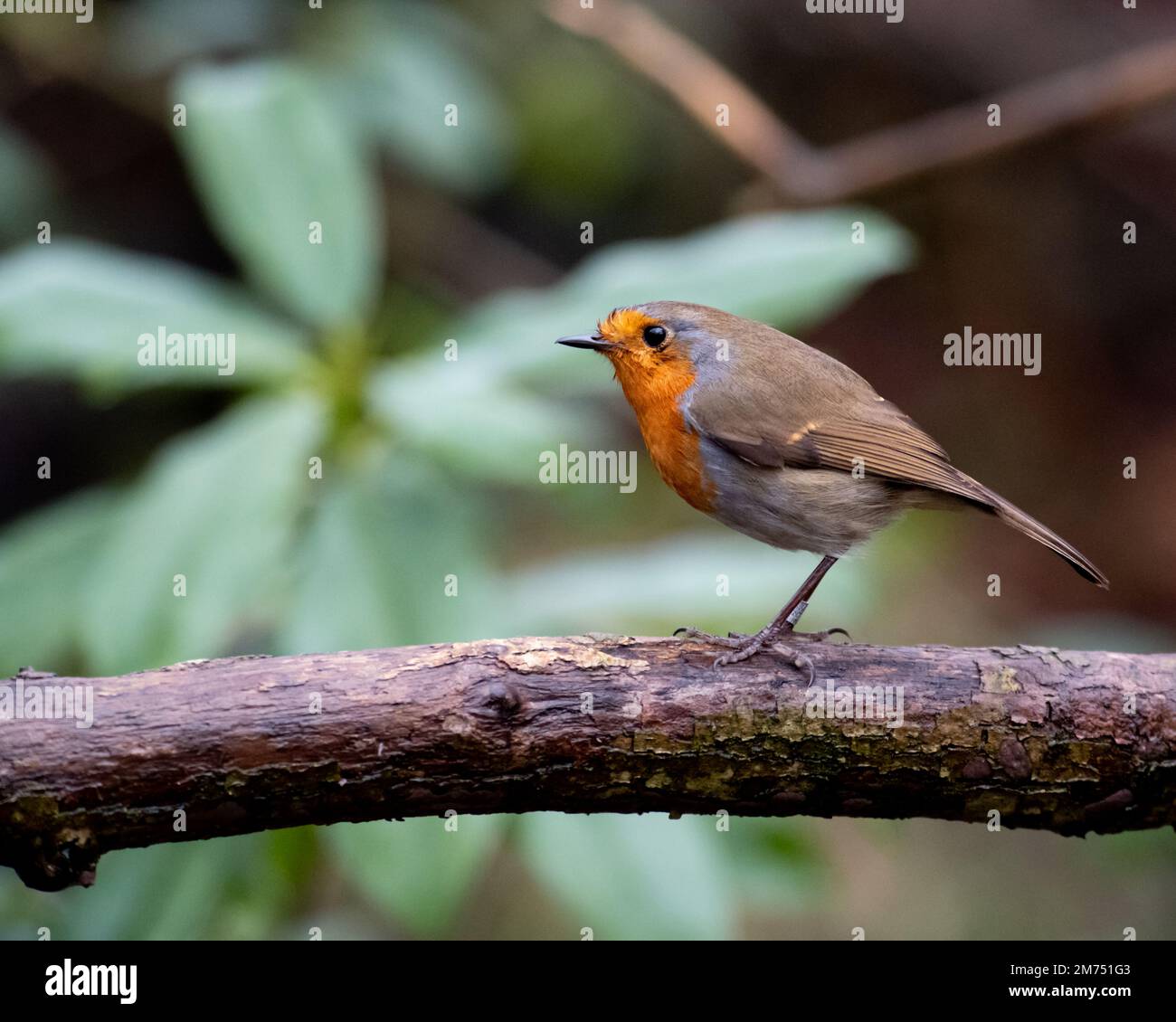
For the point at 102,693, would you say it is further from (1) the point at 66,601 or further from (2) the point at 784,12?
(2) the point at 784,12

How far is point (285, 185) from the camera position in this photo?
356 centimetres

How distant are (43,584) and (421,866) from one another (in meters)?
1.46

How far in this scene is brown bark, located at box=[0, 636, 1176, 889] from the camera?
2.11 m

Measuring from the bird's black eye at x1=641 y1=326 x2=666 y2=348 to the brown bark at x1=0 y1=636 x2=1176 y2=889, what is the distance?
816 millimetres

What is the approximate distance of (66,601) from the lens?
341 centimetres

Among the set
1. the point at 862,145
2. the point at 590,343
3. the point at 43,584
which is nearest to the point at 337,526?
the point at 590,343

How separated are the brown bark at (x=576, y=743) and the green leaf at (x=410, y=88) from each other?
3.22 m

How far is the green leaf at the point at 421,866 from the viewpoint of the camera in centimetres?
266

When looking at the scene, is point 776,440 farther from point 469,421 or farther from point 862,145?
point 862,145

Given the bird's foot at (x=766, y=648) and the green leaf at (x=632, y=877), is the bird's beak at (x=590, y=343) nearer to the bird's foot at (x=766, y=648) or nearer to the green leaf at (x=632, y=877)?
the bird's foot at (x=766, y=648)

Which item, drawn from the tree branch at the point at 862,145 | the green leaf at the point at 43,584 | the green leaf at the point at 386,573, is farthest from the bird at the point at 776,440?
the tree branch at the point at 862,145
